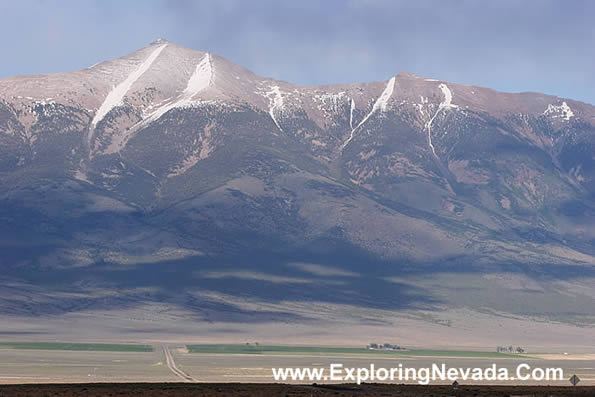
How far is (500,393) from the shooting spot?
110m

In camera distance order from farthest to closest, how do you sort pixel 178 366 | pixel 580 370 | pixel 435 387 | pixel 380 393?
pixel 580 370 < pixel 178 366 < pixel 435 387 < pixel 380 393

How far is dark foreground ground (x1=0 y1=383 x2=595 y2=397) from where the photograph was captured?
10375cm

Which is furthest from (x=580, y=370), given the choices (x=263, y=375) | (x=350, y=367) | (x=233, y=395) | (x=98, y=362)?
(x=233, y=395)

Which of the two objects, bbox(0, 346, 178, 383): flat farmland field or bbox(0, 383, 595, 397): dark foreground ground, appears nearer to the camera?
bbox(0, 383, 595, 397): dark foreground ground

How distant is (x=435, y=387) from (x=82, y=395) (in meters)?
36.5

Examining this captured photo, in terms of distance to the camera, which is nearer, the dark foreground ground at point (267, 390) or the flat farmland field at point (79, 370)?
the dark foreground ground at point (267, 390)

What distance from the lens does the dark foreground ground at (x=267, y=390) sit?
103750 mm

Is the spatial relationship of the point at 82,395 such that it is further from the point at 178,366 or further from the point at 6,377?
the point at 178,366

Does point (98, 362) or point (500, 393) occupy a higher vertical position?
point (98, 362)

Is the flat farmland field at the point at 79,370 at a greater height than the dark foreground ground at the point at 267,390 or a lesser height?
greater

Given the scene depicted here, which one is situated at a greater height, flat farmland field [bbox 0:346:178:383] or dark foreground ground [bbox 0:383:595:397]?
flat farmland field [bbox 0:346:178:383]

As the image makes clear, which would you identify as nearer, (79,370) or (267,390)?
(267,390)

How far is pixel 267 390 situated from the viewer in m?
109

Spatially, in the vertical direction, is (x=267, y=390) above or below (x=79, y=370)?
below
